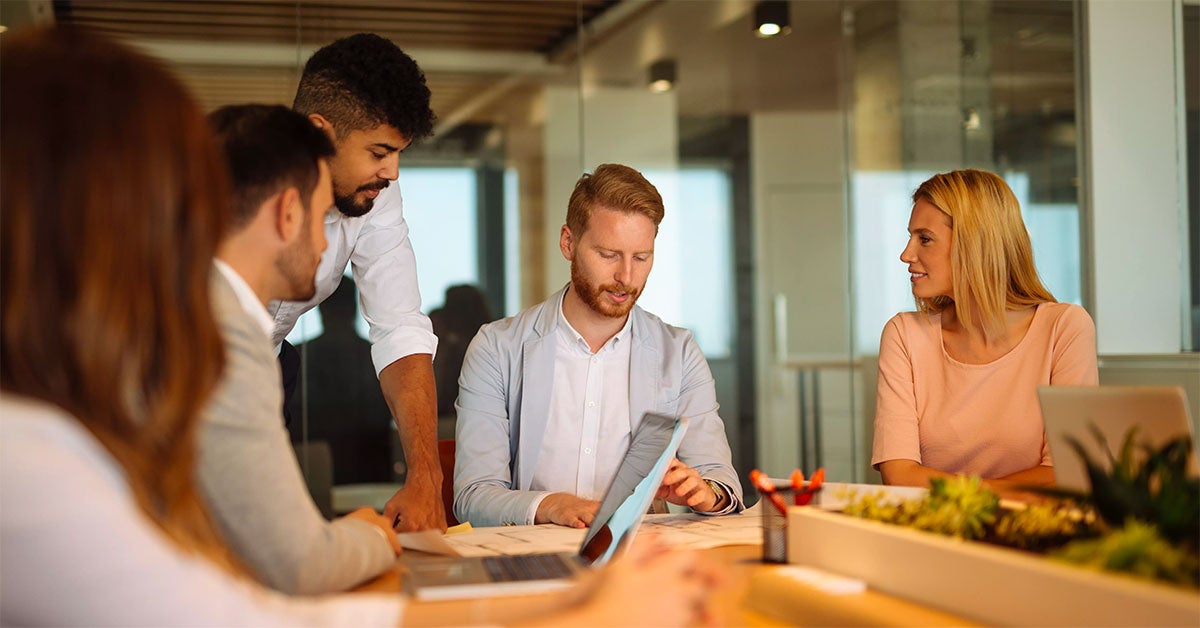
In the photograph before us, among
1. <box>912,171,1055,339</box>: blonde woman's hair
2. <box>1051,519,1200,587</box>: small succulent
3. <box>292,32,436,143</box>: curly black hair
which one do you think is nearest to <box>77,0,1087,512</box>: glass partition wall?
<box>912,171,1055,339</box>: blonde woman's hair

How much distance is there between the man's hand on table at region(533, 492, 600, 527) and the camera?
2104 millimetres

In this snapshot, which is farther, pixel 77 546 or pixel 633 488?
pixel 633 488

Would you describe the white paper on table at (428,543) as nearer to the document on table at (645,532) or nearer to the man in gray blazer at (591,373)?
the document on table at (645,532)

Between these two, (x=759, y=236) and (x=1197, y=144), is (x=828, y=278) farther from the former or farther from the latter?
(x=1197, y=144)

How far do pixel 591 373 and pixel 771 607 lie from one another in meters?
1.36

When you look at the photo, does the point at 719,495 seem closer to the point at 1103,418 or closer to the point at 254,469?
the point at 1103,418

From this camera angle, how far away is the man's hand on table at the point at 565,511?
2.10 meters

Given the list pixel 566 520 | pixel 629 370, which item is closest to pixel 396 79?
pixel 629 370

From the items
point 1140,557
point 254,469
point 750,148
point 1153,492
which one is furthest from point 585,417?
point 750,148

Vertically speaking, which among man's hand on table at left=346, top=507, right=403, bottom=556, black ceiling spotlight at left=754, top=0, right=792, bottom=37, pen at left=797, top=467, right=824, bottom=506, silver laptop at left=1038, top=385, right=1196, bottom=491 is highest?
black ceiling spotlight at left=754, top=0, right=792, bottom=37

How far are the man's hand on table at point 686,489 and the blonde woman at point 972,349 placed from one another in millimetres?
543

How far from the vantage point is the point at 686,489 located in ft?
6.93

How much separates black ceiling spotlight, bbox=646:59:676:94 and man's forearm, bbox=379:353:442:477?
9.11 feet

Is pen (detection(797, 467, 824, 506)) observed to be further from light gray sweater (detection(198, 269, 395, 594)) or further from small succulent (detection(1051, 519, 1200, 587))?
light gray sweater (detection(198, 269, 395, 594))
